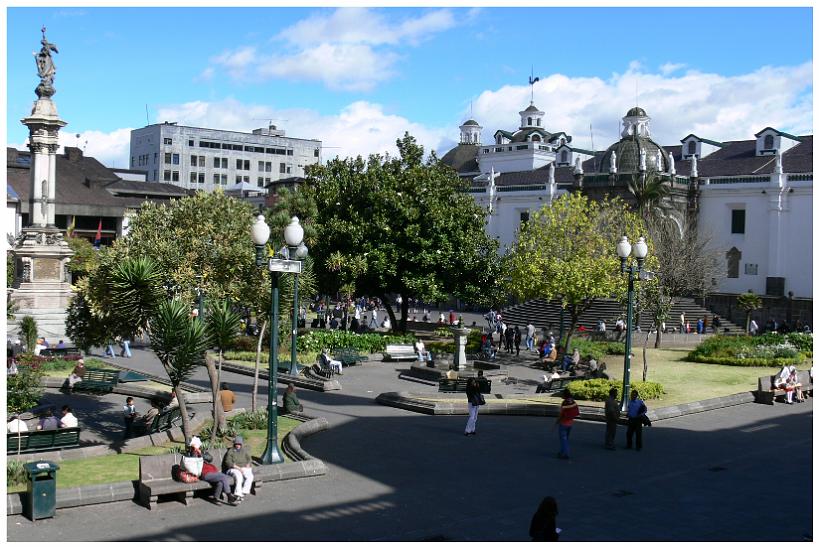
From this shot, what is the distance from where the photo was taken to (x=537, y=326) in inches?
1839

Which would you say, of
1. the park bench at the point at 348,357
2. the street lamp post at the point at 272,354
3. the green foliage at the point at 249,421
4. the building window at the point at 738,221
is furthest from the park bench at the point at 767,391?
the building window at the point at 738,221

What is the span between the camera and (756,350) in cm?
3189

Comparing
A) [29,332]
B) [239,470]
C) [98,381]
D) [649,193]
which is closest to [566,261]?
[98,381]

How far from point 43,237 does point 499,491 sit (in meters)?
27.6

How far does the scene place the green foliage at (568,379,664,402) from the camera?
2297 cm

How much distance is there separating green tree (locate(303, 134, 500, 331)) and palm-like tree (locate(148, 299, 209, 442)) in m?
21.3

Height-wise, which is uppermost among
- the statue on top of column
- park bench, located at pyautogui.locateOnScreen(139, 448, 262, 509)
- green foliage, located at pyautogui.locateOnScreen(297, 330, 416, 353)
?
the statue on top of column

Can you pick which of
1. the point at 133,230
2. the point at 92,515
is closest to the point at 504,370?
the point at 133,230

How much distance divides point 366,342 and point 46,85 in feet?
55.6

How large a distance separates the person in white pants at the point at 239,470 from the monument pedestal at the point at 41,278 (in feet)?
80.1

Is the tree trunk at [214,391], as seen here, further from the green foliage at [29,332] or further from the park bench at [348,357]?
the green foliage at [29,332]

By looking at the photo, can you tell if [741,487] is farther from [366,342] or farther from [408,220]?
[408,220]

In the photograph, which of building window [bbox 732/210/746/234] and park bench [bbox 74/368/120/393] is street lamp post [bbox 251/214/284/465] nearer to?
park bench [bbox 74/368/120/393]

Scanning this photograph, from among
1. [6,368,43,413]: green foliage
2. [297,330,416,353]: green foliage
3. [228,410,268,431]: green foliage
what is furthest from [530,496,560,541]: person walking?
[297,330,416,353]: green foliage
